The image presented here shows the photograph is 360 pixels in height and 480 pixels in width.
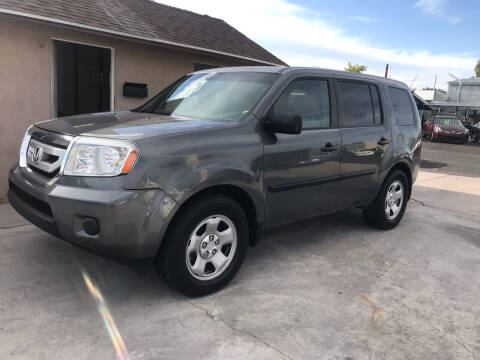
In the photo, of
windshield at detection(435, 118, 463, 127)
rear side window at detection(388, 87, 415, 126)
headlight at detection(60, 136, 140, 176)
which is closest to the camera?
headlight at detection(60, 136, 140, 176)

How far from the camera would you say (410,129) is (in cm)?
534

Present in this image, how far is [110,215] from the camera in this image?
263 centimetres

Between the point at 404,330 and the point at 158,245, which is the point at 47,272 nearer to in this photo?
the point at 158,245

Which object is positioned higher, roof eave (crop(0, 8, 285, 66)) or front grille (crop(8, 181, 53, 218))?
roof eave (crop(0, 8, 285, 66))

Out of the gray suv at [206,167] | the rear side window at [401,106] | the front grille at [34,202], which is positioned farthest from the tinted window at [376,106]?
the front grille at [34,202]

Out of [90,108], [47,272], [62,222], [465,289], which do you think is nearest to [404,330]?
[465,289]

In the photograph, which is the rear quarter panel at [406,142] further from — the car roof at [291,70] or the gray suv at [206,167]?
the car roof at [291,70]

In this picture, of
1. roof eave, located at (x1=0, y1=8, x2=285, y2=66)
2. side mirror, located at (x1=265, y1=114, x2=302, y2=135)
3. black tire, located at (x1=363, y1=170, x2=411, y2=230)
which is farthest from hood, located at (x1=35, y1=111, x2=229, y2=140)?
roof eave, located at (x1=0, y1=8, x2=285, y2=66)

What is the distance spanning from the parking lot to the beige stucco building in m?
2.37

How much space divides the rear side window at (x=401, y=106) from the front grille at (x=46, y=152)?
12.6 ft

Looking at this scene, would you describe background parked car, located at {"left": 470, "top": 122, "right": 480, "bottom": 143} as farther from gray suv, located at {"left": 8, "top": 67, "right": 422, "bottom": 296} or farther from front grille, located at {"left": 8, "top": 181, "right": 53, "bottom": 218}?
front grille, located at {"left": 8, "top": 181, "right": 53, "bottom": 218}

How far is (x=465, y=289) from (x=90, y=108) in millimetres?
10342

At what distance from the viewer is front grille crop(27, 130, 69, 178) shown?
2945 millimetres

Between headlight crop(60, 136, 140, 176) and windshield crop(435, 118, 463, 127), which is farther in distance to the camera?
windshield crop(435, 118, 463, 127)
